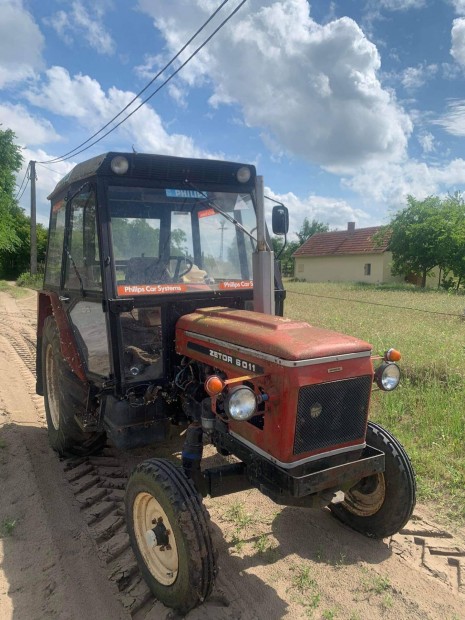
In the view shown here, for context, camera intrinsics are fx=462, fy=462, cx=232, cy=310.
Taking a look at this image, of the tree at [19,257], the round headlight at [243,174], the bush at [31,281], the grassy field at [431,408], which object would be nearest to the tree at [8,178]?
the bush at [31,281]

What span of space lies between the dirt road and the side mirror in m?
2.03

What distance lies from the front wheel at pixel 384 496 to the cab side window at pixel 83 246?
218 cm

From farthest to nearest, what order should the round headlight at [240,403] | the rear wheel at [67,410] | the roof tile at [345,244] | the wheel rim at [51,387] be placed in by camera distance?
the roof tile at [345,244] → the wheel rim at [51,387] → the rear wheel at [67,410] → the round headlight at [240,403]

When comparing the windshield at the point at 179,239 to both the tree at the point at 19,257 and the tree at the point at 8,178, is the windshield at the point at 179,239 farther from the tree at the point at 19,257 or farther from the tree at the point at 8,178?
the tree at the point at 19,257

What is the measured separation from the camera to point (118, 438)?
10.7 ft

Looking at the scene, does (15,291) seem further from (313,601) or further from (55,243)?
(313,601)

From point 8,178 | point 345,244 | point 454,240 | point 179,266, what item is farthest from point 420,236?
point 179,266

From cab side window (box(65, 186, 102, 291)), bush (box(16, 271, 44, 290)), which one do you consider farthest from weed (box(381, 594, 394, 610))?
bush (box(16, 271, 44, 290))

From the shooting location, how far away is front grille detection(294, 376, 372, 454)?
2.32 meters

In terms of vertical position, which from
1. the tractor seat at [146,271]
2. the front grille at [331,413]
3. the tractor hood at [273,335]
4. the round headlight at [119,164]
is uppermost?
the round headlight at [119,164]

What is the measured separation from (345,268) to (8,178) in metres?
22.8

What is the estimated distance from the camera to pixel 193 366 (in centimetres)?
319

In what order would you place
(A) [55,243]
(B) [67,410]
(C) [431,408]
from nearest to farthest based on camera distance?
(B) [67,410], (A) [55,243], (C) [431,408]

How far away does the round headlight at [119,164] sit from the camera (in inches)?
121
